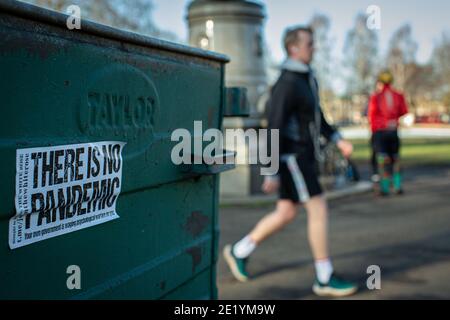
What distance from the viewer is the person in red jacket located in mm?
8445

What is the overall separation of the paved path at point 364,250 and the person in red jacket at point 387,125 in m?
0.59

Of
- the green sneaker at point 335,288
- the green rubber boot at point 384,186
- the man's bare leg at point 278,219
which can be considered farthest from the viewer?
the green rubber boot at point 384,186

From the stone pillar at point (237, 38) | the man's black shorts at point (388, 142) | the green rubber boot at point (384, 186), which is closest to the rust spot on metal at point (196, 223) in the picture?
the stone pillar at point (237, 38)

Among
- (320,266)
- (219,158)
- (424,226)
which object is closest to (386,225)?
(424,226)

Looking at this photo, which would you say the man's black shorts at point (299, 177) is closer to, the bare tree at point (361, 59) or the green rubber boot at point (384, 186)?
the green rubber boot at point (384, 186)

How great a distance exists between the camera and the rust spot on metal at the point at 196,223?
239cm

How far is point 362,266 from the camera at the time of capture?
4.52 metres

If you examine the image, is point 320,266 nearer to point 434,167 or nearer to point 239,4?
point 239,4

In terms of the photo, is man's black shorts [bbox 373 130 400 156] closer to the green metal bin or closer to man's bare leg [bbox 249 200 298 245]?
man's bare leg [bbox 249 200 298 245]

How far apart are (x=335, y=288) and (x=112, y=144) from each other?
98.9 inches

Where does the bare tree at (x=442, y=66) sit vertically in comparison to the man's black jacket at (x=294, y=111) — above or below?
above

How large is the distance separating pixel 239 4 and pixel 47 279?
7622 millimetres

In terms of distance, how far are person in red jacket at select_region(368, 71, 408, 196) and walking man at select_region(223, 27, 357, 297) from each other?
4.60 metres
